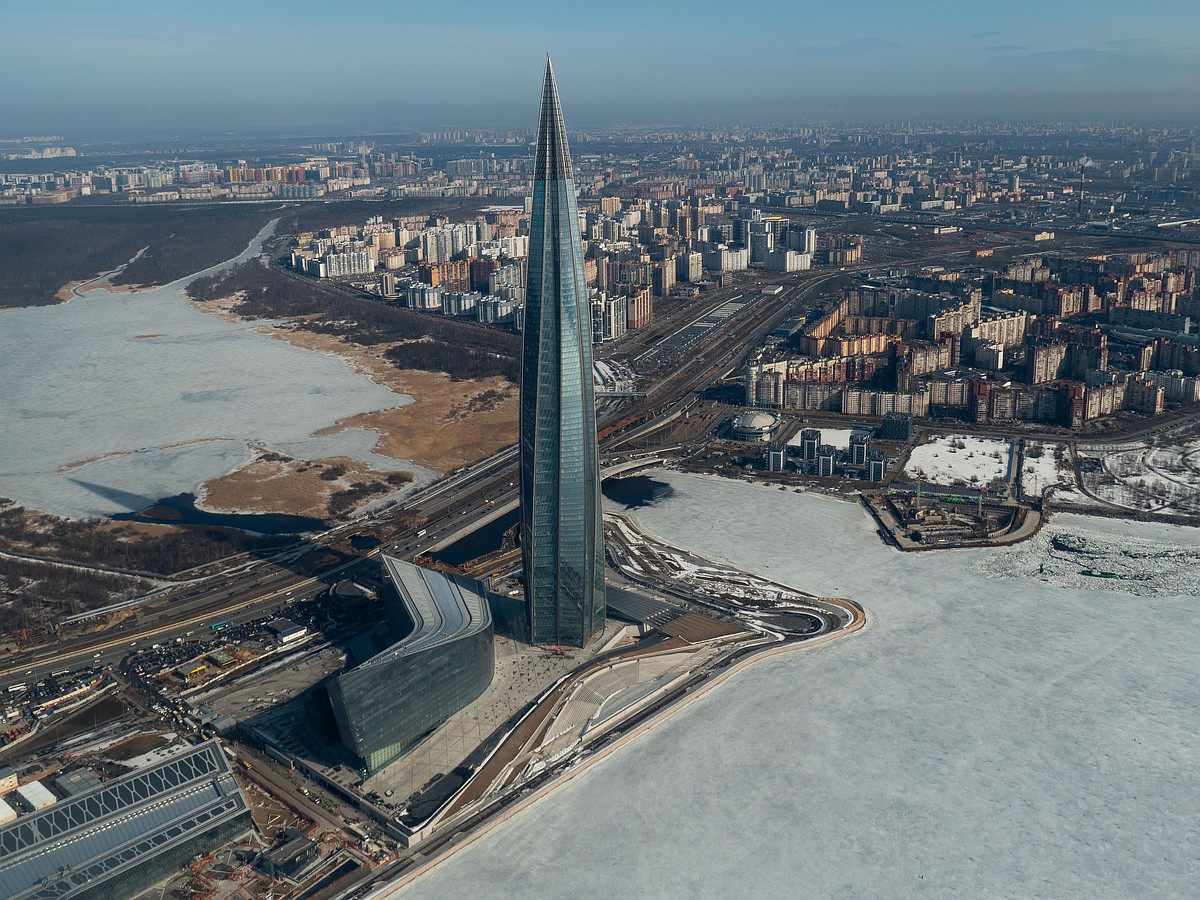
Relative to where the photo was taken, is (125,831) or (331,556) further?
(331,556)

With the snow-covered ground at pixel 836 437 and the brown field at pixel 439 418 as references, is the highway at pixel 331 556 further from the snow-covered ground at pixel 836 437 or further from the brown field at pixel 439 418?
the snow-covered ground at pixel 836 437

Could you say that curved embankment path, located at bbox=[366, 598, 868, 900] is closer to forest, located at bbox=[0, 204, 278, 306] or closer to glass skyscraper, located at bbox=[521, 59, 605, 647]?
glass skyscraper, located at bbox=[521, 59, 605, 647]

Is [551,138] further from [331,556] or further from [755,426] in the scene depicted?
[755,426]

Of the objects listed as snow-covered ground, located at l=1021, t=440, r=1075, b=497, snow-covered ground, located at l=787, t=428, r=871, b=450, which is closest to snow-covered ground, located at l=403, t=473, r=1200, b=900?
snow-covered ground, located at l=1021, t=440, r=1075, b=497

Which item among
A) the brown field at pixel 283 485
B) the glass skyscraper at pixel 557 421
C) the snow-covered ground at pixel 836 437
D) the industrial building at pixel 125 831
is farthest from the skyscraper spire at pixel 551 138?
the snow-covered ground at pixel 836 437

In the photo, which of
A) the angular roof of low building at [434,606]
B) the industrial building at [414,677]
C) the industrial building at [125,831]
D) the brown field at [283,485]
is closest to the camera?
the industrial building at [125,831]

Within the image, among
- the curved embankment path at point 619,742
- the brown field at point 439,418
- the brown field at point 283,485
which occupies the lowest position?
the curved embankment path at point 619,742

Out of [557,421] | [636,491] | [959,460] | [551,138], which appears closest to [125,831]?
[557,421]
